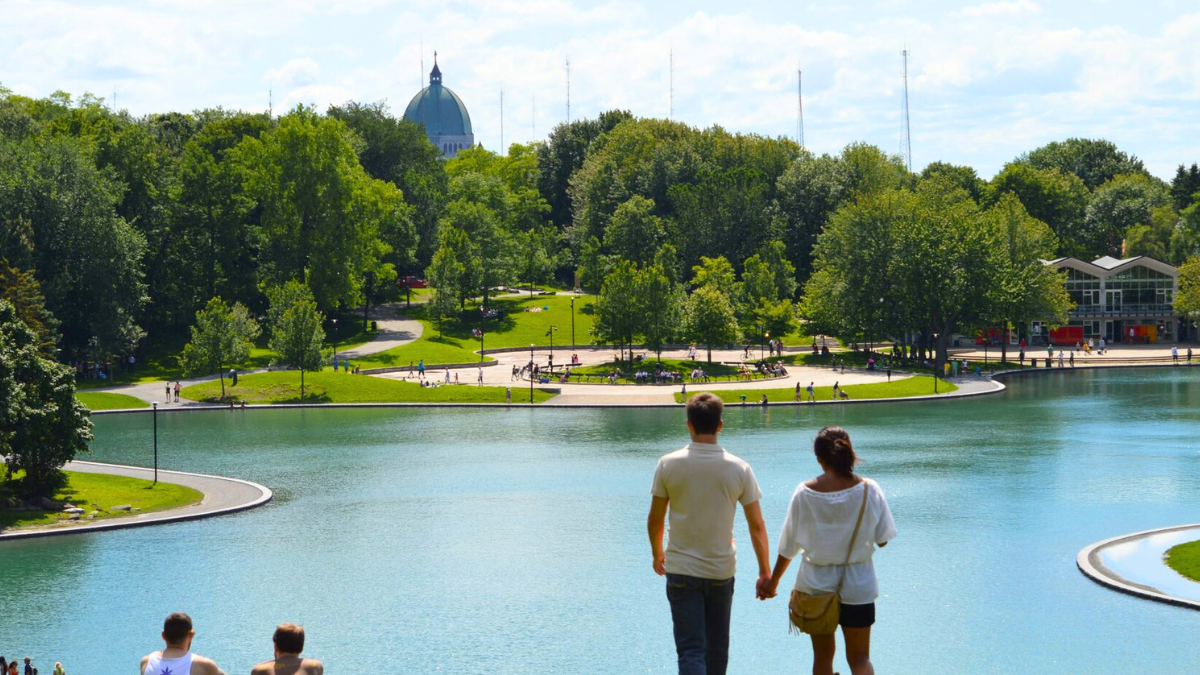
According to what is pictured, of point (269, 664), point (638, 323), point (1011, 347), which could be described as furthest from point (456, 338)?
point (269, 664)

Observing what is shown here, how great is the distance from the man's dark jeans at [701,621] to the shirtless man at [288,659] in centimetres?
332

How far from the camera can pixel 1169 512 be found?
4991 centimetres

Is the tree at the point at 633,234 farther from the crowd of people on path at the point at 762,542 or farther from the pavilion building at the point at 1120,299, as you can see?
the crowd of people on path at the point at 762,542

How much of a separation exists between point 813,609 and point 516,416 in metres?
73.8

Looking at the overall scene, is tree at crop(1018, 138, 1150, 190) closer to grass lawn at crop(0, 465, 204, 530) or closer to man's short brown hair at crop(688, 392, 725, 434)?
grass lawn at crop(0, 465, 204, 530)

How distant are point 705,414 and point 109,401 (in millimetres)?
82996

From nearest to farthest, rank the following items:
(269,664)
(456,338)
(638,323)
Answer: (269,664)
(638,323)
(456,338)

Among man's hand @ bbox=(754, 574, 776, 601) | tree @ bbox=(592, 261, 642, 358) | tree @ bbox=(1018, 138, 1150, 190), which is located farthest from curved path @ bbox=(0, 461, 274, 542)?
tree @ bbox=(1018, 138, 1150, 190)

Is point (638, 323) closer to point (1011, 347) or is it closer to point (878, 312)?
point (878, 312)

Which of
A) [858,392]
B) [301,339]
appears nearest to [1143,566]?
[858,392]

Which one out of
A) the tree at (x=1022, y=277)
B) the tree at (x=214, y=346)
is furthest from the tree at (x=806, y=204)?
the tree at (x=214, y=346)

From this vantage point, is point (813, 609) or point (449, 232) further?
point (449, 232)

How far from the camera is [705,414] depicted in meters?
11.2

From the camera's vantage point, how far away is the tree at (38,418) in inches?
1973
